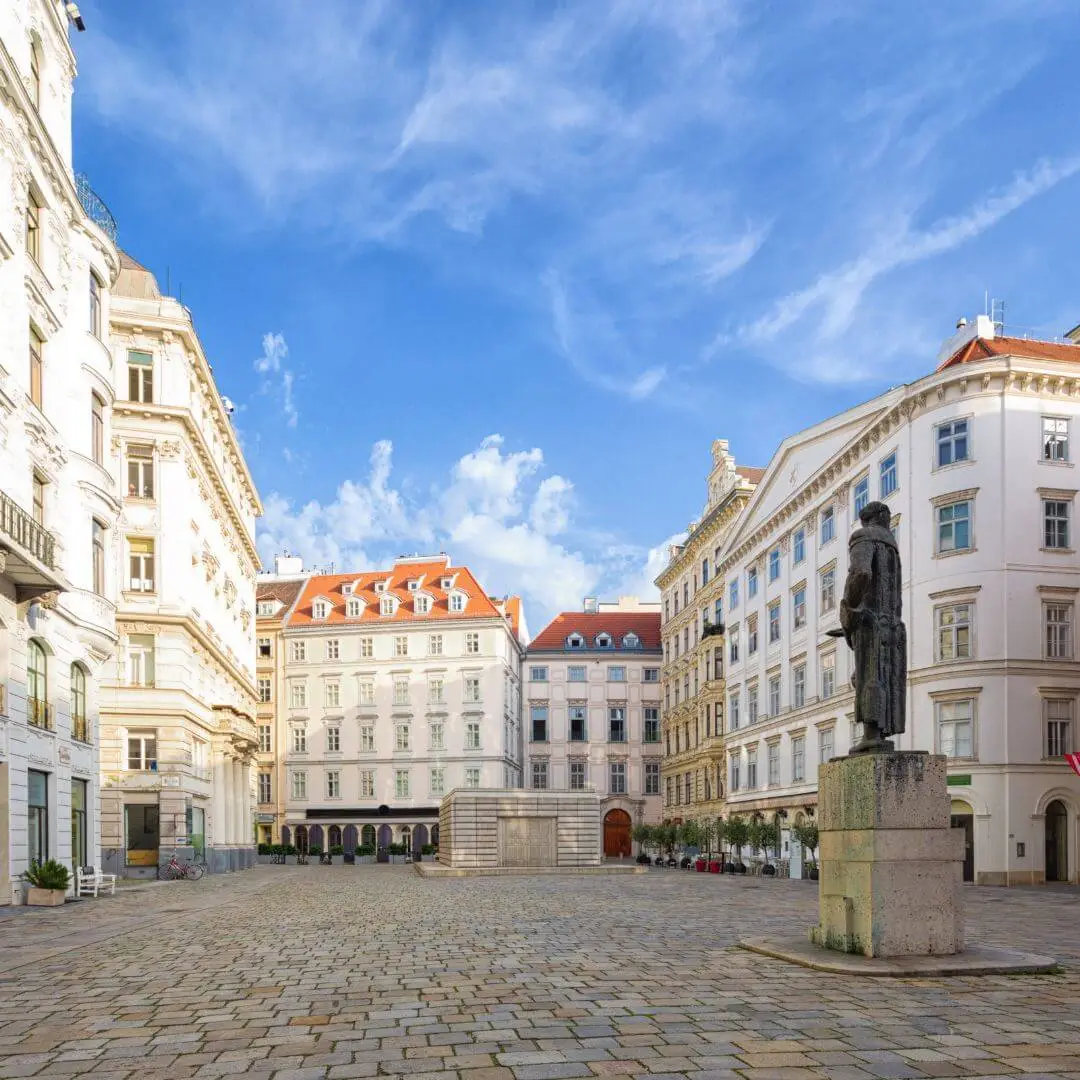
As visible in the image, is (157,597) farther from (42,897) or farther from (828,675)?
(828,675)

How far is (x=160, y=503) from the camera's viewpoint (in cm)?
4262

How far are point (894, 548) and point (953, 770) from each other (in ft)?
87.7

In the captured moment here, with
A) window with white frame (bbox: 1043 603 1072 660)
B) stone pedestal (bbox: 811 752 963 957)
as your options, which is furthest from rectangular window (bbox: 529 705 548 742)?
stone pedestal (bbox: 811 752 963 957)

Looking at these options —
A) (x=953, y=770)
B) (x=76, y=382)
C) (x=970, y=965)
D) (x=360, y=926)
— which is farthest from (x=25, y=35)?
(x=953, y=770)

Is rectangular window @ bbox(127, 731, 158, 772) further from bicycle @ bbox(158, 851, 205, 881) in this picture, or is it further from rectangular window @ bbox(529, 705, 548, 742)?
rectangular window @ bbox(529, 705, 548, 742)

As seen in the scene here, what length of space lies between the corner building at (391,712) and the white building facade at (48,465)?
51.8 m

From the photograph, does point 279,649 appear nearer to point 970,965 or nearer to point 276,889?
point 276,889

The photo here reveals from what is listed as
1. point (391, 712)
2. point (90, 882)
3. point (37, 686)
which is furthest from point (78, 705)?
point (391, 712)

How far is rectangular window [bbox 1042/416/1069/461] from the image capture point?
3884cm

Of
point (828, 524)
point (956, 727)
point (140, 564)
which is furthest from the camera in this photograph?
point (828, 524)

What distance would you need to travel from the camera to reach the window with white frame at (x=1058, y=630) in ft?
125

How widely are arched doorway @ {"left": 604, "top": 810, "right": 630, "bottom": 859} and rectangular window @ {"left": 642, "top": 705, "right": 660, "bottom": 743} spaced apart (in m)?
6.11

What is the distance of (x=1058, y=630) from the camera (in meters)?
38.2

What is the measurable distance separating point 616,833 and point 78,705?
6546 cm
